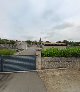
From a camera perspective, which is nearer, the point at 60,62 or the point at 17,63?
the point at 17,63

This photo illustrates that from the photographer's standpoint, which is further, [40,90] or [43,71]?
[43,71]

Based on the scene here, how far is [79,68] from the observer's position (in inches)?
762

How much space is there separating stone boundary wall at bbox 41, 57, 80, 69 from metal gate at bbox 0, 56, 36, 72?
1165 millimetres

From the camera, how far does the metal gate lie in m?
18.3

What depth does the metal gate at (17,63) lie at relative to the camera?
18.3 m

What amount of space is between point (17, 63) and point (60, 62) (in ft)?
13.9

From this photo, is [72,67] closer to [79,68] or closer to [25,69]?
[79,68]

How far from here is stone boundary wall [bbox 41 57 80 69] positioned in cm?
1928

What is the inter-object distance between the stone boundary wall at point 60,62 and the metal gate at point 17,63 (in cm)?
116

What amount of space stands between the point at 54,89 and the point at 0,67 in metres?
7.93

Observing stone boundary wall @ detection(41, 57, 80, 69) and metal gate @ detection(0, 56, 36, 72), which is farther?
stone boundary wall @ detection(41, 57, 80, 69)

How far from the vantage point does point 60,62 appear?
19.6m

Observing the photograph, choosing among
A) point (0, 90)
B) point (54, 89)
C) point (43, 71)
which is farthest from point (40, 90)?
point (43, 71)

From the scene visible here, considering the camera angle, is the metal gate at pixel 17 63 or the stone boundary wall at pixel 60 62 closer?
the metal gate at pixel 17 63
